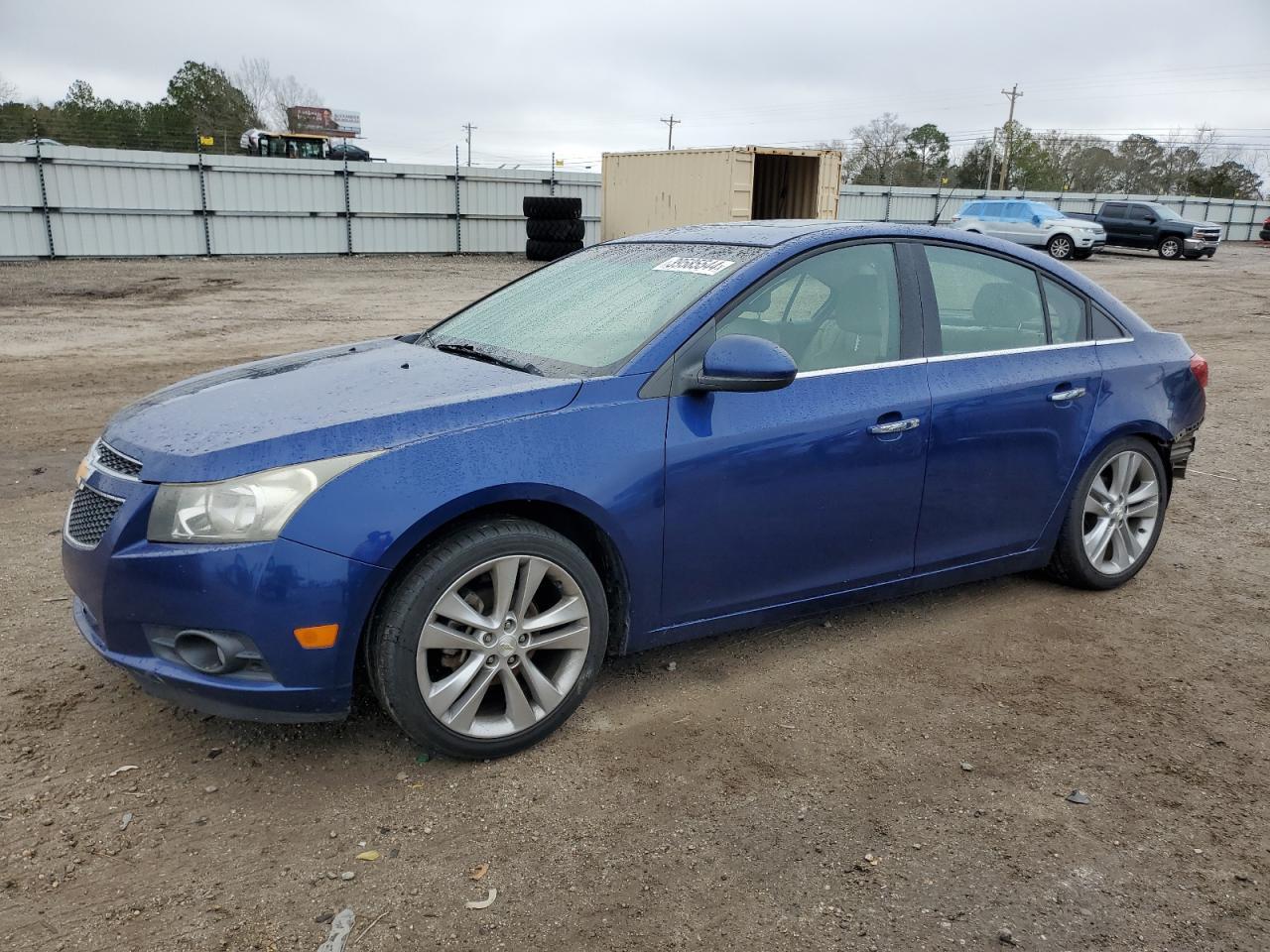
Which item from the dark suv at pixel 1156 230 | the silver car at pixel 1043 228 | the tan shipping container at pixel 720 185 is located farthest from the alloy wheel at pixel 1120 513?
the dark suv at pixel 1156 230

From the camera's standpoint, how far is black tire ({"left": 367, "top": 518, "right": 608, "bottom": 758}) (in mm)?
2801

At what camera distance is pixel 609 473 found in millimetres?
3059

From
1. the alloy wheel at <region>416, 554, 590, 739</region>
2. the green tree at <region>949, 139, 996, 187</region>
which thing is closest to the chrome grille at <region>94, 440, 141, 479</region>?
the alloy wheel at <region>416, 554, 590, 739</region>

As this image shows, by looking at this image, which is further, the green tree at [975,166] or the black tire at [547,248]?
the green tree at [975,166]

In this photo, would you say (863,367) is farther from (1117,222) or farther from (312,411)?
(1117,222)

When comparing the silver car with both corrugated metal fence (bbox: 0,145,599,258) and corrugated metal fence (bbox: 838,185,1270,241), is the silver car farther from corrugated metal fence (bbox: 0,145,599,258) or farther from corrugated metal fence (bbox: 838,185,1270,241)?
corrugated metal fence (bbox: 0,145,599,258)

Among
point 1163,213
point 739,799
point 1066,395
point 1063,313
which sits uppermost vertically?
point 1163,213

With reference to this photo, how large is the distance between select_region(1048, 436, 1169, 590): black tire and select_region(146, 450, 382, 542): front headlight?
3.19m

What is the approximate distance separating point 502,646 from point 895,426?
1.66 meters

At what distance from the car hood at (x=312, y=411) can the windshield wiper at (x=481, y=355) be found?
0.05 metres

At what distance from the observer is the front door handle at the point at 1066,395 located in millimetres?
4090

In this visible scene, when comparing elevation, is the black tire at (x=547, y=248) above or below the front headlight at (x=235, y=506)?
below

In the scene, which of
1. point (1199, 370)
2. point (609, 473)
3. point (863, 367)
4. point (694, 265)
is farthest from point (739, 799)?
point (1199, 370)

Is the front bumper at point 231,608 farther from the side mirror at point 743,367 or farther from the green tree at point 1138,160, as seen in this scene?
the green tree at point 1138,160
